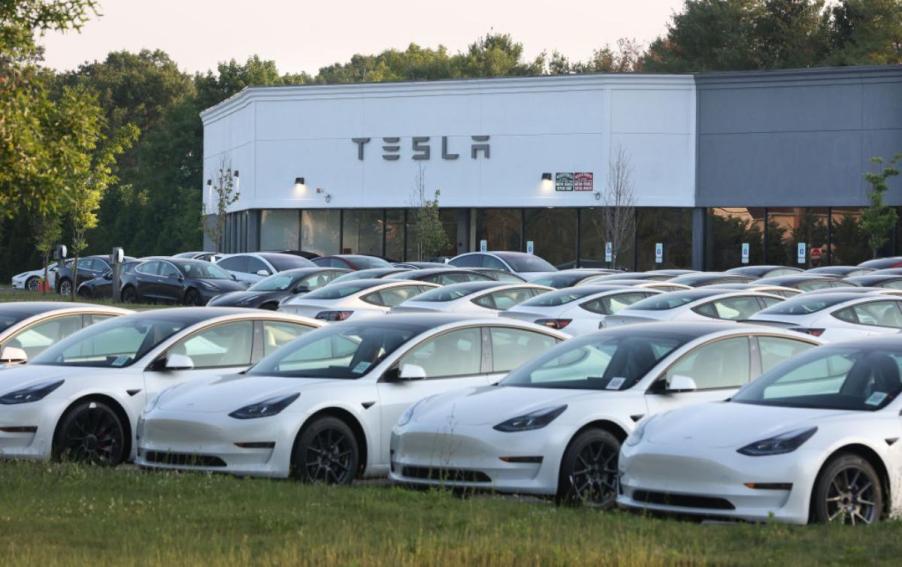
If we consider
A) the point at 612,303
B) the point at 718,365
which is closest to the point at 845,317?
the point at 612,303

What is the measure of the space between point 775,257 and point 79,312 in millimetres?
41725

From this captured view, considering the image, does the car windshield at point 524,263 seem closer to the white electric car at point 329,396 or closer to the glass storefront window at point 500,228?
Result: the glass storefront window at point 500,228

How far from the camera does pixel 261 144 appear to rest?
6291 centimetres

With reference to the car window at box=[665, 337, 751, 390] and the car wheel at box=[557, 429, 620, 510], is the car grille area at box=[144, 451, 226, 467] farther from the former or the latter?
the car window at box=[665, 337, 751, 390]

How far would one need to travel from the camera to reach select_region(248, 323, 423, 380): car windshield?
1404 centimetres

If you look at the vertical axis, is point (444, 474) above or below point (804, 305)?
below

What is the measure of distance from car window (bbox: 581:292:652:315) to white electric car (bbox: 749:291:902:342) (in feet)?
11.5

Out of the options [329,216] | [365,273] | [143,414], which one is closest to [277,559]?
[143,414]

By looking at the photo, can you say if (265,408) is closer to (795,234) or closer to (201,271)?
(201,271)

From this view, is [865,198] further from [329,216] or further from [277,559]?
[277,559]

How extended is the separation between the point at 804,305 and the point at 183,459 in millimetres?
Answer: 11461

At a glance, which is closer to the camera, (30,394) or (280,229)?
(30,394)

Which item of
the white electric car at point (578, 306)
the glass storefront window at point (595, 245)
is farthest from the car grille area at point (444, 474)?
the glass storefront window at point (595, 245)

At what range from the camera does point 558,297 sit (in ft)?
84.2
